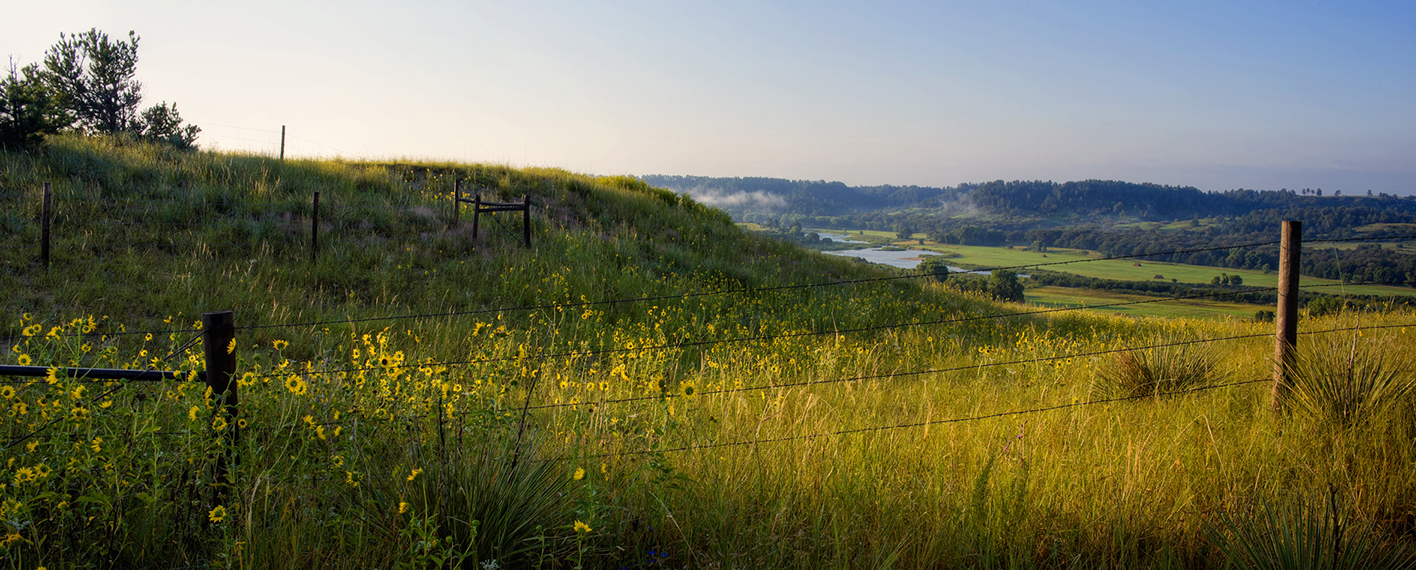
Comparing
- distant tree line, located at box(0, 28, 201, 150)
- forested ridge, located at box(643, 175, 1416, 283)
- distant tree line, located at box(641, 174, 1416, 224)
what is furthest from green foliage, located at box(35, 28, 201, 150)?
distant tree line, located at box(641, 174, 1416, 224)

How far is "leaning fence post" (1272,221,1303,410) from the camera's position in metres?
4.56

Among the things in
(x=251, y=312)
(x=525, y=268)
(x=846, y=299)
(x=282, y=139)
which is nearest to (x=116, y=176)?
(x=251, y=312)

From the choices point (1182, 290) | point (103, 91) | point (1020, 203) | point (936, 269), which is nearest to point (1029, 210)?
point (1020, 203)

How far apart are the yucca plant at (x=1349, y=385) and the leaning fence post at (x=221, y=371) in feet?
20.8

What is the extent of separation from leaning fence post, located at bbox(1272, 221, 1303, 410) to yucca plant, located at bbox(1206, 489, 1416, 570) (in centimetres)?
210

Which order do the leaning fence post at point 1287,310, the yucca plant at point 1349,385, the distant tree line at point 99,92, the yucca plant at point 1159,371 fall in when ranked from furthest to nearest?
the distant tree line at point 99,92
the yucca plant at point 1159,371
the leaning fence post at point 1287,310
the yucca plant at point 1349,385

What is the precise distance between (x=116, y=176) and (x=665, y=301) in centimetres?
1118

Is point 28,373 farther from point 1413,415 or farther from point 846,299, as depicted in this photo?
point 846,299

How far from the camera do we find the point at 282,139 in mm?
21953

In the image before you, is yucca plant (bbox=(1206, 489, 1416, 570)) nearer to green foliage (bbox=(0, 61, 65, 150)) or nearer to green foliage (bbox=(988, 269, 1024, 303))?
green foliage (bbox=(0, 61, 65, 150))

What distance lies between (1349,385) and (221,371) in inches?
262

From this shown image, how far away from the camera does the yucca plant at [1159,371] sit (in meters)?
5.36

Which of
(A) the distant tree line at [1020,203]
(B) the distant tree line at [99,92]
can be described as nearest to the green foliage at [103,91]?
(B) the distant tree line at [99,92]

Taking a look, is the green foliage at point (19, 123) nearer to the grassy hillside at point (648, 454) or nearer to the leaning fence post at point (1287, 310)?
the grassy hillside at point (648, 454)
